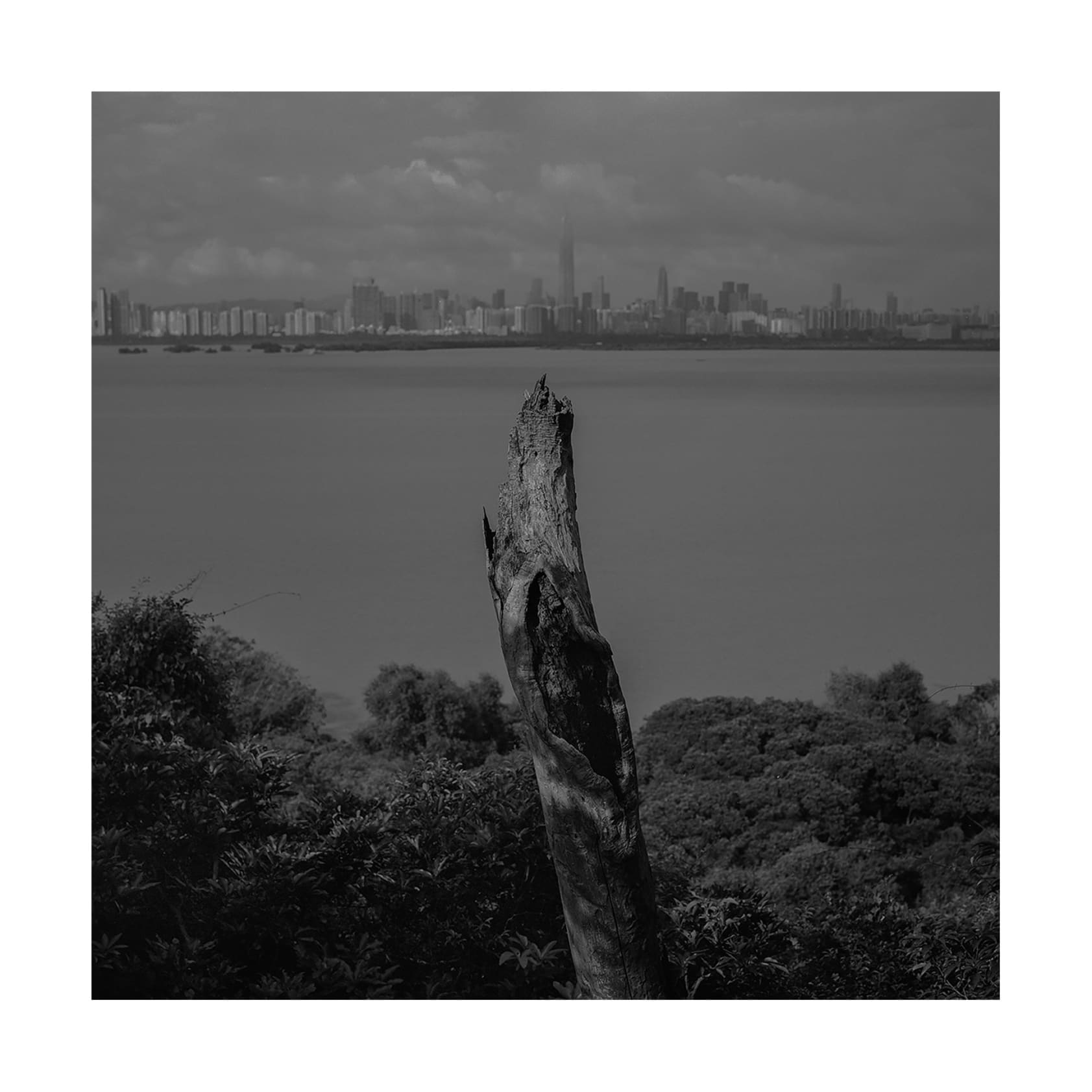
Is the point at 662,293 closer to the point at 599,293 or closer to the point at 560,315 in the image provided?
the point at 599,293

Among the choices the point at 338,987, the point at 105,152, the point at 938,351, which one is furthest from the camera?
the point at 938,351

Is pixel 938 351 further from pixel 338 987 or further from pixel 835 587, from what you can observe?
pixel 338 987

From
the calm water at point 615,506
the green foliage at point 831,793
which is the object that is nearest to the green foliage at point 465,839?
the green foliage at point 831,793

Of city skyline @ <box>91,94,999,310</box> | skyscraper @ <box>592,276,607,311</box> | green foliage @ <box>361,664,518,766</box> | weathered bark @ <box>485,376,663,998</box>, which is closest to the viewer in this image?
weathered bark @ <box>485,376,663,998</box>

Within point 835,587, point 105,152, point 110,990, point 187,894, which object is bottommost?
point 110,990

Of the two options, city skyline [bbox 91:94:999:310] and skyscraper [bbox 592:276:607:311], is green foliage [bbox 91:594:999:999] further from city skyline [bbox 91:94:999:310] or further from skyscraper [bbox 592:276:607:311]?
skyscraper [bbox 592:276:607:311]

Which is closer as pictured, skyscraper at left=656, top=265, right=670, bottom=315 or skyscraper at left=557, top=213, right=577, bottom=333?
skyscraper at left=557, top=213, right=577, bottom=333

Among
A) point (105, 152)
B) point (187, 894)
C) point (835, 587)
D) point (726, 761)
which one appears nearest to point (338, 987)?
point (187, 894)

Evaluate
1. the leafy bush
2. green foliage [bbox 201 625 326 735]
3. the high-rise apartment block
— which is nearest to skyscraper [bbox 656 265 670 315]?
the high-rise apartment block
